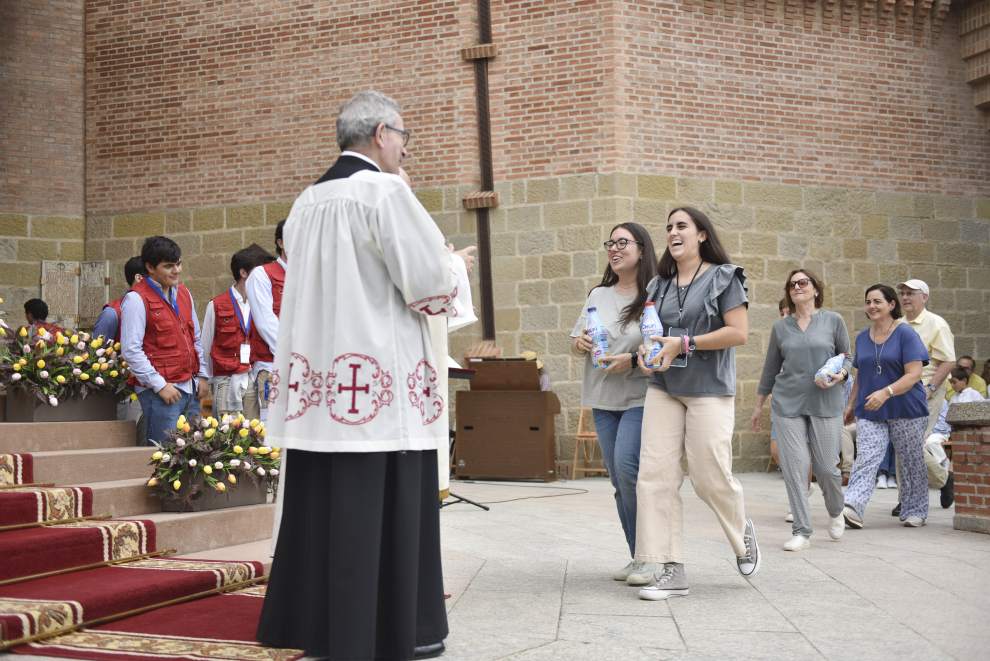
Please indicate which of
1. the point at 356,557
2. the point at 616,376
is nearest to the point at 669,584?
the point at 616,376

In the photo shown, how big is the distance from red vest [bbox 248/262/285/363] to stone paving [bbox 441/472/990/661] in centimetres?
181

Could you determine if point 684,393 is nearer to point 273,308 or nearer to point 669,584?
point 669,584

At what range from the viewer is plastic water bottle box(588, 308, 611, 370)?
4746 mm

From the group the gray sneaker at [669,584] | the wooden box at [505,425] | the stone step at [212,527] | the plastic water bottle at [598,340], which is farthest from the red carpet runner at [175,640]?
the wooden box at [505,425]

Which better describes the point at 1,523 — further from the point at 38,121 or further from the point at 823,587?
the point at 38,121

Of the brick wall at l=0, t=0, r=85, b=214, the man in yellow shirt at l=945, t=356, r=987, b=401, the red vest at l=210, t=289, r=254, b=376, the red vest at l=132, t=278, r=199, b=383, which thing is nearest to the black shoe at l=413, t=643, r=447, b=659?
the red vest at l=132, t=278, r=199, b=383

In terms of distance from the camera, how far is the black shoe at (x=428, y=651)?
332cm

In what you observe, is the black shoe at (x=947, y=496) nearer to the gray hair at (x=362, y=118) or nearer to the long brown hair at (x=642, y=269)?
the long brown hair at (x=642, y=269)

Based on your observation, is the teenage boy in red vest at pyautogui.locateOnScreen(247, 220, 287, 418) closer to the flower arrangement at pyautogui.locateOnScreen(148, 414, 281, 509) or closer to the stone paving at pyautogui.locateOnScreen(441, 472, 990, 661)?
the flower arrangement at pyautogui.locateOnScreen(148, 414, 281, 509)

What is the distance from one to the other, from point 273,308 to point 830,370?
12.4ft

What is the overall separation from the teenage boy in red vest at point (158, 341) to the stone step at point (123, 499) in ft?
2.23

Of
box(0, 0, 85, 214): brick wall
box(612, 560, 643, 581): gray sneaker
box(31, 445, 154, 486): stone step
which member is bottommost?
box(612, 560, 643, 581): gray sneaker

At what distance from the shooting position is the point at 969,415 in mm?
6738

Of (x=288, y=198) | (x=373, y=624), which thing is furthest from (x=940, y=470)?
(x=288, y=198)
